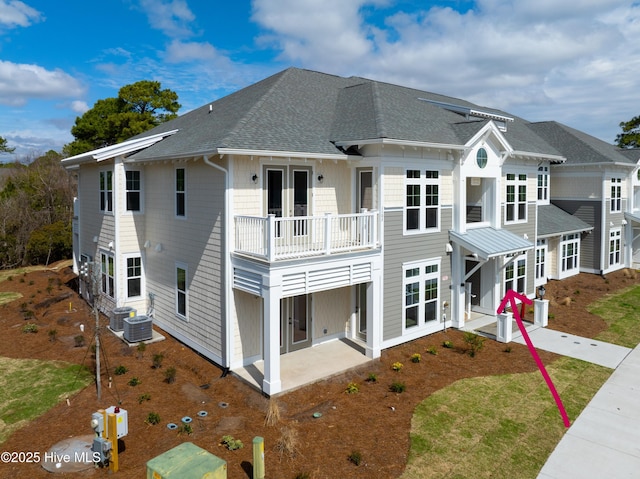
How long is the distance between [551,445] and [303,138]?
31.1 feet

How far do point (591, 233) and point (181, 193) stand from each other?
22.1 metres

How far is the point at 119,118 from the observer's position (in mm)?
34281

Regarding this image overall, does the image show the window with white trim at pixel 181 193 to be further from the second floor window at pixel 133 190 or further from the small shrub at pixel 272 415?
the small shrub at pixel 272 415

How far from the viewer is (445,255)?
15.4m

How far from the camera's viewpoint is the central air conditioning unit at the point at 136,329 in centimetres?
1393

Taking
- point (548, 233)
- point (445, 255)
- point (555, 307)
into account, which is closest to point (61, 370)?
point (445, 255)

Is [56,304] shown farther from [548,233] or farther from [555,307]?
[548,233]

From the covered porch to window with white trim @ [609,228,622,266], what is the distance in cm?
1963

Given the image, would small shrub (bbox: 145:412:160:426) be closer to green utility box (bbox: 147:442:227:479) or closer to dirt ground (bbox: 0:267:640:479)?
dirt ground (bbox: 0:267:640:479)

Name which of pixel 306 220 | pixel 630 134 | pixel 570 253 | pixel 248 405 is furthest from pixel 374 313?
pixel 630 134

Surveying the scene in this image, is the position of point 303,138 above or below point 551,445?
above

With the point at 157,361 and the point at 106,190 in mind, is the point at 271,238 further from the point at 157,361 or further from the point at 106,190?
the point at 106,190

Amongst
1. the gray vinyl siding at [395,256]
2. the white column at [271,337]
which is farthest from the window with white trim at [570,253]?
the white column at [271,337]

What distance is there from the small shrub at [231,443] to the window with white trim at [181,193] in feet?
23.5
